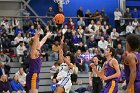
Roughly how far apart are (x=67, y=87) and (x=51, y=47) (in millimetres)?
9434

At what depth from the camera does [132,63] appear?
612 cm

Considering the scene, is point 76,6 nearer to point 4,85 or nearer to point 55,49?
point 55,49

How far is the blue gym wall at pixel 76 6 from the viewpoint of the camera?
25.1 m

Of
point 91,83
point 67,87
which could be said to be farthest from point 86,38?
point 67,87

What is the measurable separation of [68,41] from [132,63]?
521 inches

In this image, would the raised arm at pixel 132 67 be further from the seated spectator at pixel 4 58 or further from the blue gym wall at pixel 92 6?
the blue gym wall at pixel 92 6

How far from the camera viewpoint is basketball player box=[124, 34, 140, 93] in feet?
20.1

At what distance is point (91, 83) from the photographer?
13.5 metres

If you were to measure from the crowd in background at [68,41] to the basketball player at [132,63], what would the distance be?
911cm

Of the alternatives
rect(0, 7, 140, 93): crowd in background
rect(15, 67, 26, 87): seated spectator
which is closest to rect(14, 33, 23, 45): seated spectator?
rect(0, 7, 140, 93): crowd in background

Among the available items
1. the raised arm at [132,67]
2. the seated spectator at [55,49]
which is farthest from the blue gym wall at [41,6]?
the raised arm at [132,67]

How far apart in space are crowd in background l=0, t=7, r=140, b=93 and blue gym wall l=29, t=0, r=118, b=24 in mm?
1988

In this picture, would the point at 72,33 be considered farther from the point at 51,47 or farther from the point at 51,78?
the point at 51,78

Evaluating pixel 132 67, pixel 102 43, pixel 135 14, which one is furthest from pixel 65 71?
pixel 135 14
